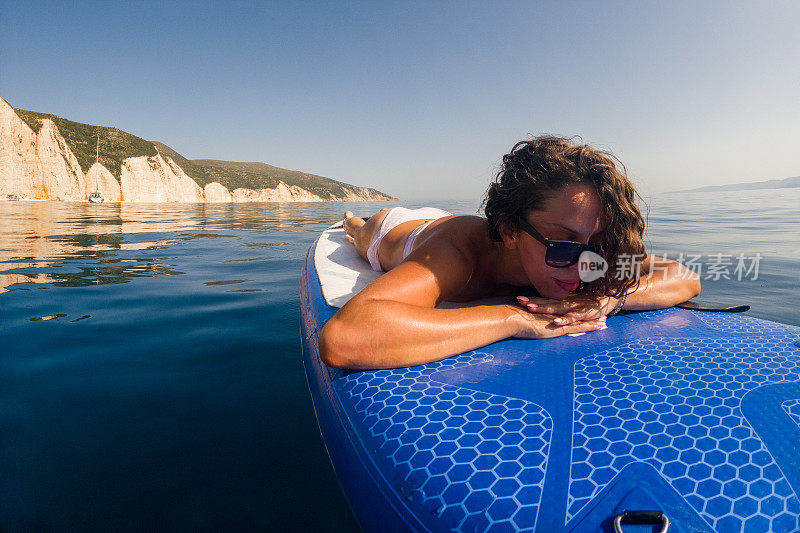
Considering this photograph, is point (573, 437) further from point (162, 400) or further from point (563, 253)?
point (162, 400)

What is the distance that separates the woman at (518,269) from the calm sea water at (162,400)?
0.73 metres

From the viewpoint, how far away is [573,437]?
1.13 metres

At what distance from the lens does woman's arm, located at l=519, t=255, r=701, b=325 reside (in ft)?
6.56

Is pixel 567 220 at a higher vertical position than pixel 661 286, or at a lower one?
higher

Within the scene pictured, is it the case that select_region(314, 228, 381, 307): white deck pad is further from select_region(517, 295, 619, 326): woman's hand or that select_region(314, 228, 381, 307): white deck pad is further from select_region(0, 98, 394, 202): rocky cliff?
select_region(0, 98, 394, 202): rocky cliff

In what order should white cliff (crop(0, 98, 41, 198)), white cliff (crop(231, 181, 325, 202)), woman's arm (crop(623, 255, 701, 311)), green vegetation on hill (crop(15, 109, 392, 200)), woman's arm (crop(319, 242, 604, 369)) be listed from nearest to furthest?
woman's arm (crop(319, 242, 604, 369)) < woman's arm (crop(623, 255, 701, 311)) < white cliff (crop(0, 98, 41, 198)) < green vegetation on hill (crop(15, 109, 392, 200)) < white cliff (crop(231, 181, 325, 202))

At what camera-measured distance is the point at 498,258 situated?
232 cm

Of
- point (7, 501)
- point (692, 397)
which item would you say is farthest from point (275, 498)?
point (692, 397)

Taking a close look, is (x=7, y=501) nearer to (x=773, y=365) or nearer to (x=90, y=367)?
(x=90, y=367)

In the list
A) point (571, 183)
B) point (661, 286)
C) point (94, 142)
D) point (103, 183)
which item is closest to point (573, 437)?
point (571, 183)

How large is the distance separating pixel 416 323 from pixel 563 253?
2.75ft

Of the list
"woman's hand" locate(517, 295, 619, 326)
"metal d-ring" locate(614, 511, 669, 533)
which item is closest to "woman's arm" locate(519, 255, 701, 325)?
"woman's hand" locate(517, 295, 619, 326)

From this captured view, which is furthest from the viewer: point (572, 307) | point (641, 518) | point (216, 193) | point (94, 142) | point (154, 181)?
point (216, 193)

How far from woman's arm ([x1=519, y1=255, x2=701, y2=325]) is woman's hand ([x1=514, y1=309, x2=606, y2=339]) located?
0.07 feet
